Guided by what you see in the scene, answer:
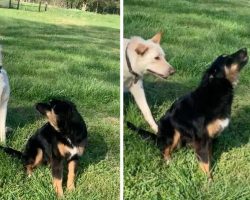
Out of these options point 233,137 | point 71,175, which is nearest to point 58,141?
point 71,175

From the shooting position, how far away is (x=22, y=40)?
2367mm

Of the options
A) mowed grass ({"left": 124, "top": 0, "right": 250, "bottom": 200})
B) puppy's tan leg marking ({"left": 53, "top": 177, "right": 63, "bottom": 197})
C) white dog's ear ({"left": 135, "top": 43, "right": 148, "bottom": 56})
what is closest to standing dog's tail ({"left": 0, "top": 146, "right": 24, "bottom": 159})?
puppy's tan leg marking ({"left": 53, "top": 177, "right": 63, "bottom": 197})

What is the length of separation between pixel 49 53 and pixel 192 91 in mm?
716

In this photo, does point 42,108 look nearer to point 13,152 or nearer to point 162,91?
point 13,152

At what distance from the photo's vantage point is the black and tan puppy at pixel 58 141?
2.21 m

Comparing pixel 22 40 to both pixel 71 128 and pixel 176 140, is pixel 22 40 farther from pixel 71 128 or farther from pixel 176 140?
pixel 176 140

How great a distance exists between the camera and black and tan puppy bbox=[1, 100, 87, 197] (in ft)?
7.24

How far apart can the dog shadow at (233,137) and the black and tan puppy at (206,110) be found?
0.06 m

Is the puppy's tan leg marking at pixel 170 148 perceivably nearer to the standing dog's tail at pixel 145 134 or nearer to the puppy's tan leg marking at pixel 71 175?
the standing dog's tail at pixel 145 134

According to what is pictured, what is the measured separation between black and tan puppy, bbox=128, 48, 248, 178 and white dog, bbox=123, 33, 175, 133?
0.12 metres

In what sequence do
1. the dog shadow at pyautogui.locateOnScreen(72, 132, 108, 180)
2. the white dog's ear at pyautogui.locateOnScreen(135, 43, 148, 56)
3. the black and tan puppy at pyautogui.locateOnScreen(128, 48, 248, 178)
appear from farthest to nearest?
the dog shadow at pyautogui.locateOnScreen(72, 132, 108, 180), the white dog's ear at pyautogui.locateOnScreen(135, 43, 148, 56), the black and tan puppy at pyautogui.locateOnScreen(128, 48, 248, 178)

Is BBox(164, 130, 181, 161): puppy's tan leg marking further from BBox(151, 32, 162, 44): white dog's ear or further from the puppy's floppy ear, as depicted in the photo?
the puppy's floppy ear

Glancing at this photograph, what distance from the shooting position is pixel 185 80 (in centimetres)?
232

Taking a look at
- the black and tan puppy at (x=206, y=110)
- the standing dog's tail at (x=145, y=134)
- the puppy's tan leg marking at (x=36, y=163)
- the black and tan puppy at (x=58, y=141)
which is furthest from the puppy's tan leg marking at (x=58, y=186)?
the black and tan puppy at (x=206, y=110)
